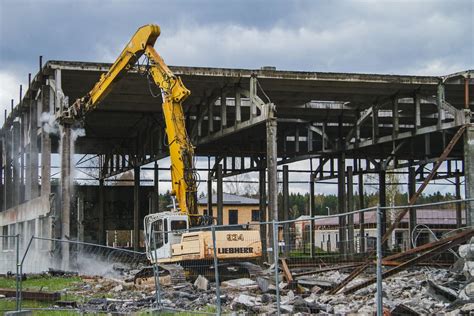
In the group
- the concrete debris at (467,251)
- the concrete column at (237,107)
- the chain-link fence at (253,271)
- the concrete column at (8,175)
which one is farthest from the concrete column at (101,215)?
the concrete debris at (467,251)

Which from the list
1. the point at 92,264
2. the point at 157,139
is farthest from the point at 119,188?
the point at 92,264

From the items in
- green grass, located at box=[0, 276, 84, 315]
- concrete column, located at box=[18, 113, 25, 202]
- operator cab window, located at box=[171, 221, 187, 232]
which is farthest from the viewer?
concrete column, located at box=[18, 113, 25, 202]

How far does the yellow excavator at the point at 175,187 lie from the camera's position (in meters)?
21.0

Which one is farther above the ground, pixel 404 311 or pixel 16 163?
pixel 16 163

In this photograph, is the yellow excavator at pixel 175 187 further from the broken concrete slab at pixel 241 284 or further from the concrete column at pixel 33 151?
the concrete column at pixel 33 151

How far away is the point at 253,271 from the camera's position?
2164 centimetres

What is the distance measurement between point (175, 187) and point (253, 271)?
4.08 m

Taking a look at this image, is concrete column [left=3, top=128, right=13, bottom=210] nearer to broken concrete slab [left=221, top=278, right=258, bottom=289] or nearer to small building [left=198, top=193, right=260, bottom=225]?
broken concrete slab [left=221, top=278, right=258, bottom=289]

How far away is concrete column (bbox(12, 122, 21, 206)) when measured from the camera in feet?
142

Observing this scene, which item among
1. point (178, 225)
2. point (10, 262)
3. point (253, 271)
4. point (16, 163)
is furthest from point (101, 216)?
point (253, 271)

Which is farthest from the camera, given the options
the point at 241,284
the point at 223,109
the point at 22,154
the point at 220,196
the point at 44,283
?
the point at 220,196

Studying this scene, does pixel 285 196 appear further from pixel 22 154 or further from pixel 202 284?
pixel 202 284

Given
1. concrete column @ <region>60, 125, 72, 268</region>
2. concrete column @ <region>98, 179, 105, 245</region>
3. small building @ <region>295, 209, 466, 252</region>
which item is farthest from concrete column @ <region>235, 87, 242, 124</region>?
concrete column @ <region>98, 179, 105, 245</region>

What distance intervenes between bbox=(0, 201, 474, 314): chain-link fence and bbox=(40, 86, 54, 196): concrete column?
3026mm
